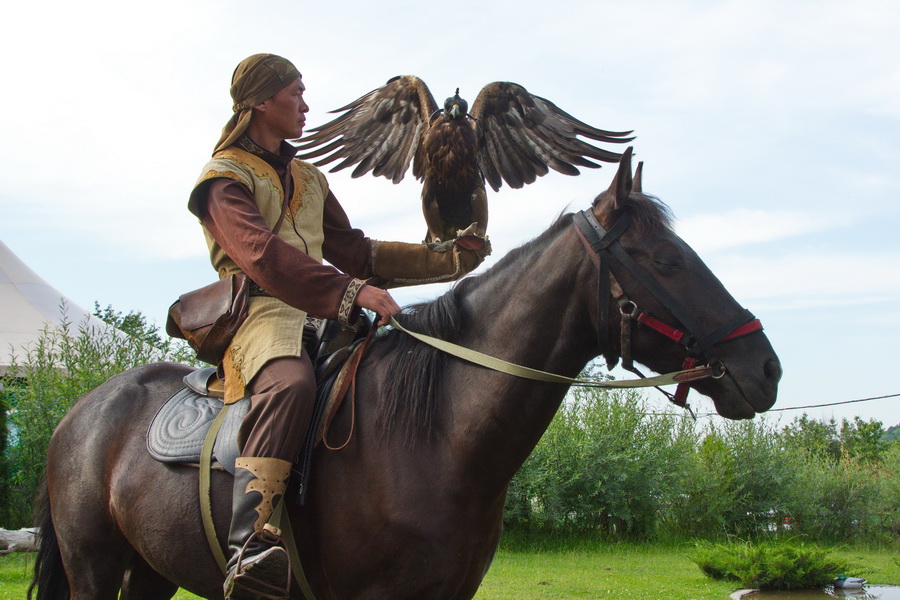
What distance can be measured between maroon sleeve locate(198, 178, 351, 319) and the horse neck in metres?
0.49

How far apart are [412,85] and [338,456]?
6.24 meters

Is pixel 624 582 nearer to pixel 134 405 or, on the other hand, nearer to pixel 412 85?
pixel 412 85

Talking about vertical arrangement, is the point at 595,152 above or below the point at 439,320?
above

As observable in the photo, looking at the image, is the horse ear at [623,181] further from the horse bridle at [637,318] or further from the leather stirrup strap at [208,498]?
the leather stirrup strap at [208,498]

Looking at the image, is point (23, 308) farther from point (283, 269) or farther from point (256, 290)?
point (283, 269)

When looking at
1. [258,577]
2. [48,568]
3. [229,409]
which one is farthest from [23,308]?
[258,577]

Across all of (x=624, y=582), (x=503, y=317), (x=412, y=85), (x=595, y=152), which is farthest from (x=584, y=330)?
(x=624, y=582)

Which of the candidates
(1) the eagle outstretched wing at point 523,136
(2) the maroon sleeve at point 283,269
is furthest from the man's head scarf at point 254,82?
(1) the eagle outstretched wing at point 523,136

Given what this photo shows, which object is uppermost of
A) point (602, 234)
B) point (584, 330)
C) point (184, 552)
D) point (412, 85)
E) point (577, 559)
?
point (412, 85)

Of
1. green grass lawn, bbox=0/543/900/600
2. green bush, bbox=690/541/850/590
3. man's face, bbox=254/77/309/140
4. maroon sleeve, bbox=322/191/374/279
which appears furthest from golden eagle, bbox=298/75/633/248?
green bush, bbox=690/541/850/590

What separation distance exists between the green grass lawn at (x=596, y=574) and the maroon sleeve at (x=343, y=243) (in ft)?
19.9

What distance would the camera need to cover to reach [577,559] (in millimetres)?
12422

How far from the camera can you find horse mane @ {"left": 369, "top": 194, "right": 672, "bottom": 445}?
234 cm

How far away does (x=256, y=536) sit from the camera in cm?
225
